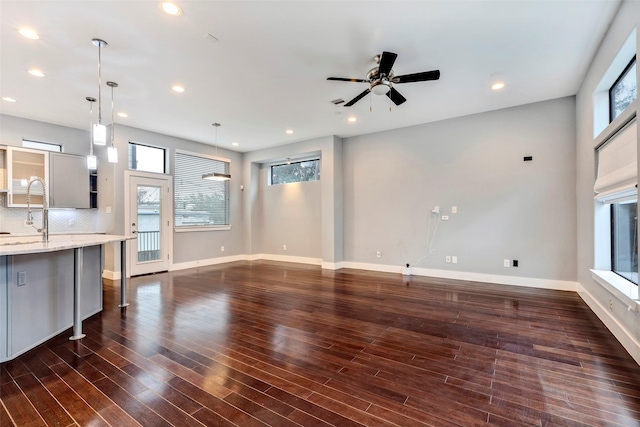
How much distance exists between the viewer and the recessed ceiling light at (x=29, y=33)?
9.42ft

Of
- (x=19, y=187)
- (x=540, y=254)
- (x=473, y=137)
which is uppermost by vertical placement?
(x=473, y=137)

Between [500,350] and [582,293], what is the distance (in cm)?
269

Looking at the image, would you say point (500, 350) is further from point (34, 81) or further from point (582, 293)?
point (34, 81)

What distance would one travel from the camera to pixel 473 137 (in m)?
5.45

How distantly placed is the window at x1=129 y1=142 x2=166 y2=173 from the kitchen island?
3.22 metres

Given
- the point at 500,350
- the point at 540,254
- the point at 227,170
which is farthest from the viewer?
the point at 227,170

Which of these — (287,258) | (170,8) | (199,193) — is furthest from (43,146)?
(287,258)

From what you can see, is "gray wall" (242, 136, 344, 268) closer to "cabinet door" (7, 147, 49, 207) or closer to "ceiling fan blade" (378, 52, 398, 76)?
"ceiling fan blade" (378, 52, 398, 76)

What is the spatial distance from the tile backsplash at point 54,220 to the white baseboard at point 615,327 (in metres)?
8.21

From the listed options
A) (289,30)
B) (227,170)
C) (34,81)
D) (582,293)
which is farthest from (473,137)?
(34,81)

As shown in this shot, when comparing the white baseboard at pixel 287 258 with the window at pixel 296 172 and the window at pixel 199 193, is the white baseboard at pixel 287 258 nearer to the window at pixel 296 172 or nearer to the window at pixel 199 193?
the window at pixel 199 193

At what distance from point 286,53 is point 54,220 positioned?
5605 millimetres

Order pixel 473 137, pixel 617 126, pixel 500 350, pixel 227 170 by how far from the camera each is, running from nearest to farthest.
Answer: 1. pixel 500 350
2. pixel 617 126
3. pixel 473 137
4. pixel 227 170

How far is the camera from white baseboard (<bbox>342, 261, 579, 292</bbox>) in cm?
473
